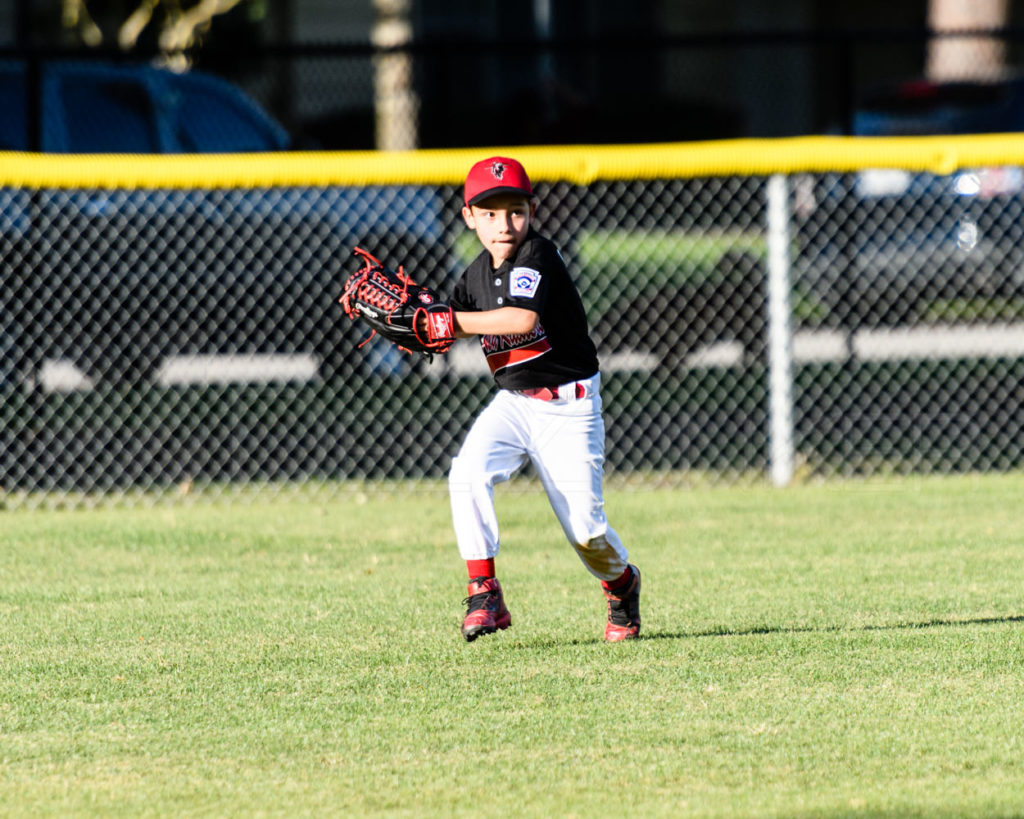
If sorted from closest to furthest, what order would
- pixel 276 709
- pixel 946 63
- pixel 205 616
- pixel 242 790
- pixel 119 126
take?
pixel 242 790 → pixel 276 709 → pixel 205 616 → pixel 119 126 → pixel 946 63

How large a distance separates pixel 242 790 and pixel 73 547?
3.29m

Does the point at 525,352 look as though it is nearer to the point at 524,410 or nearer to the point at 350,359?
the point at 524,410

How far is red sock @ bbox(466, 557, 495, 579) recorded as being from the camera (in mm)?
4305

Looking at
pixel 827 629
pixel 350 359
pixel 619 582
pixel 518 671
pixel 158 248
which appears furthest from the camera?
pixel 350 359

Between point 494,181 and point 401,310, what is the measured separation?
Result: 460 mm

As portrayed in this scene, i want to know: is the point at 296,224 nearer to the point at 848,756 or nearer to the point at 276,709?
the point at 276,709

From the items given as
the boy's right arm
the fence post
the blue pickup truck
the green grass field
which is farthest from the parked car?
the boy's right arm

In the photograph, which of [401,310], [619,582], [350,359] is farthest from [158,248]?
[619,582]

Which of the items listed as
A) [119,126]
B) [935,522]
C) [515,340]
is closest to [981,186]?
[935,522]

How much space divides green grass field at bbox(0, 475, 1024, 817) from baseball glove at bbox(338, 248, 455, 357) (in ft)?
3.05

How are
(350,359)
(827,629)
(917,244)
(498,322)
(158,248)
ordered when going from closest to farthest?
(498,322) → (827,629) → (158,248) → (350,359) → (917,244)

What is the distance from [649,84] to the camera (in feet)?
78.7

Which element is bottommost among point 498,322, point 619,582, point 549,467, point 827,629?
point 827,629

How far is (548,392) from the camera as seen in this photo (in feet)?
14.3
